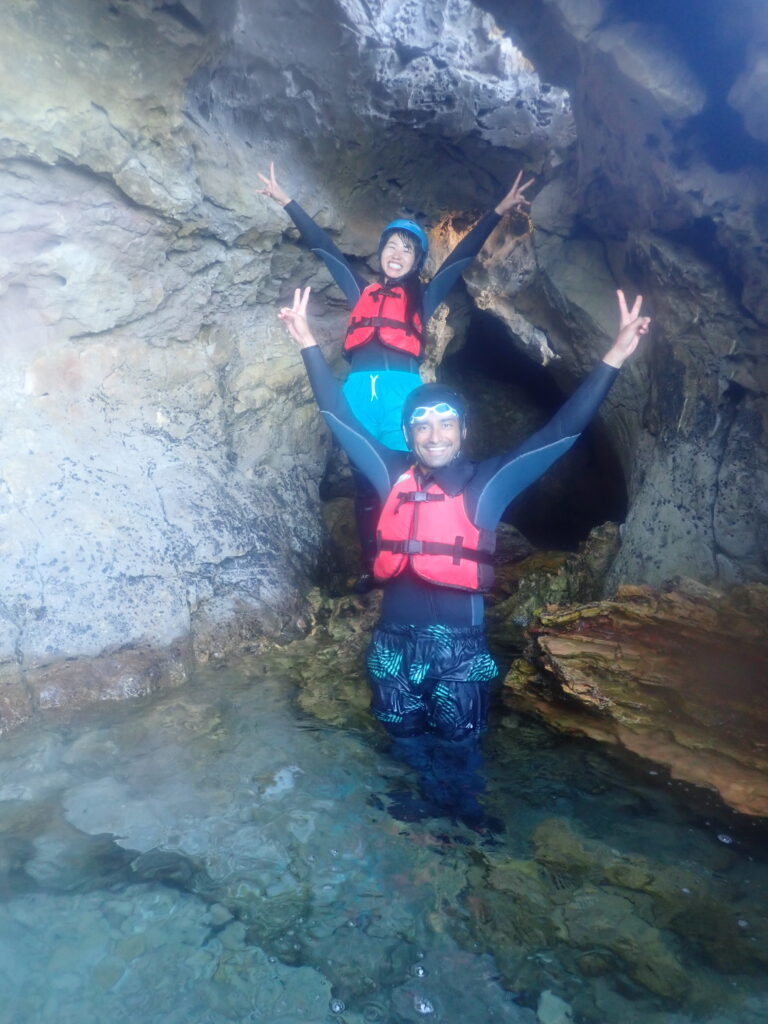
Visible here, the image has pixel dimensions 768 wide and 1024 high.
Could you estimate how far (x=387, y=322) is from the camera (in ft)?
15.8

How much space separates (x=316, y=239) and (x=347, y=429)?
174 centimetres

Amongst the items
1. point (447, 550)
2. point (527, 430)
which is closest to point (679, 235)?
point (447, 550)

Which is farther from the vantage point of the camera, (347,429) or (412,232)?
(412,232)

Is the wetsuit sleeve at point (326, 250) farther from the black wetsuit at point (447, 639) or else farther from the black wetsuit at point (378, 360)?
the black wetsuit at point (447, 639)

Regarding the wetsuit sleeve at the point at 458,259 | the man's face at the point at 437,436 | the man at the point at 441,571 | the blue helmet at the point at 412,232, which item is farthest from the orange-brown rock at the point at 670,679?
the blue helmet at the point at 412,232

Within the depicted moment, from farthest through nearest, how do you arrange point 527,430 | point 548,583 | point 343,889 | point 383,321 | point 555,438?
1. point 527,430
2. point 548,583
3. point 383,321
4. point 555,438
5. point 343,889


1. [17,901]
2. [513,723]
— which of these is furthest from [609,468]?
[17,901]

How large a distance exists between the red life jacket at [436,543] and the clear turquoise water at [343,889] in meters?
0.85

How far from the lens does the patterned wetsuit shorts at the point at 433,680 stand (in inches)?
142

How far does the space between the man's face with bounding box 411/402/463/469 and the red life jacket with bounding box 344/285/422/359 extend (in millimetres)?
1309

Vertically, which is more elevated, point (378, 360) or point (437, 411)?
point (378, 360)

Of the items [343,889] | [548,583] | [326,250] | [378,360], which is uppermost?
[326,250]

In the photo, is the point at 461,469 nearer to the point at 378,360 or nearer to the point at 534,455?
the point at 534,455

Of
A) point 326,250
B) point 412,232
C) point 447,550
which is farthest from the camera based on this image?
point 326,250
